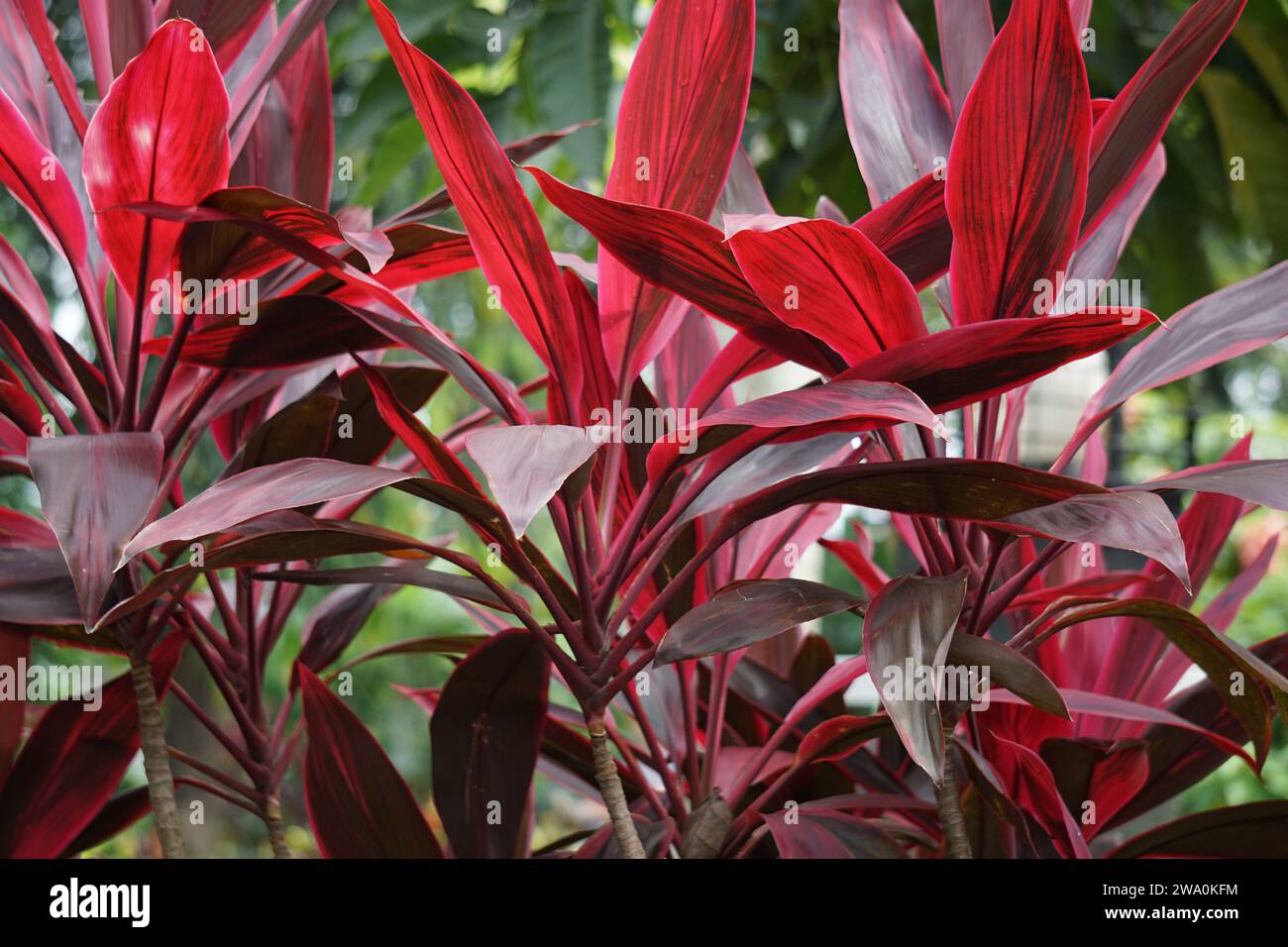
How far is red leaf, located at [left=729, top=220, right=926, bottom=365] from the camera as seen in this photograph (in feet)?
1.50

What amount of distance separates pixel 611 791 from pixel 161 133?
416 millimetres

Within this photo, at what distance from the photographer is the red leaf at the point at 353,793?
66cm

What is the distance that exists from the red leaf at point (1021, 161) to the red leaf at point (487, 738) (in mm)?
350

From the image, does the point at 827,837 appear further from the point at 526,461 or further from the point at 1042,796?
the point at 526,461

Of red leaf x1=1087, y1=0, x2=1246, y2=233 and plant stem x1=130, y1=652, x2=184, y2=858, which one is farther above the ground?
red leaf x1=1087, y1=0, x2=1246, y2=233

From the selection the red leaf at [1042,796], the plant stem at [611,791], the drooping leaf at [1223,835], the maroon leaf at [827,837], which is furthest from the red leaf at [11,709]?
the drooping leaf at [1223,835]

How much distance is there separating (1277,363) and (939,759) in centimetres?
919

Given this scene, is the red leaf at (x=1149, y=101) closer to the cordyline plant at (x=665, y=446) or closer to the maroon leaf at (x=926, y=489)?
the cordyline plant at (x=665, y=446)

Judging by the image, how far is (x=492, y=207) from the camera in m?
0.52

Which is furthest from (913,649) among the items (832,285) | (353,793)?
(353,793)

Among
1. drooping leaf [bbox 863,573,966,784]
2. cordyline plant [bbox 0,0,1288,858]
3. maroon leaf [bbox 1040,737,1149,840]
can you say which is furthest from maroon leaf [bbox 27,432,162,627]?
maroon leaf [bbox 1040,737,1149,840]

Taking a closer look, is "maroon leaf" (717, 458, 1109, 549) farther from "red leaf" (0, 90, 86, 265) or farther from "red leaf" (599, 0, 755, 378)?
"red leaf" (0, 90, 86, 265)

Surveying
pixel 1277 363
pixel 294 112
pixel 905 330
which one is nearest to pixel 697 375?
pixel 905 330

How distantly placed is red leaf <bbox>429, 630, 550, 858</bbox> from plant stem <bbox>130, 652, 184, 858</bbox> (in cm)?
16
